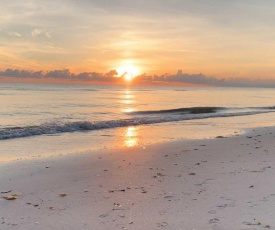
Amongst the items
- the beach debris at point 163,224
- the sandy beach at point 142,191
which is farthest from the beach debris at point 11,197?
the beach debris at point 163,224

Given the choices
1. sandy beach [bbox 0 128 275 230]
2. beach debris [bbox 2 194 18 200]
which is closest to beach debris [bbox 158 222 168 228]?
sandy beach [bbox 0 128 275 230]

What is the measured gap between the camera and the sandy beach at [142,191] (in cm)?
475

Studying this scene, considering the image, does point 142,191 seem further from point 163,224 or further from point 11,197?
point 11,197

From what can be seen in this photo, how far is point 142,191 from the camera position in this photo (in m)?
6.18

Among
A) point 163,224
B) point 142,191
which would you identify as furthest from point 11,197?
point 163,224

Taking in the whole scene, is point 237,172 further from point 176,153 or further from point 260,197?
point 176,153

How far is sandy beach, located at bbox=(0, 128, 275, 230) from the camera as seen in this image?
475 cm

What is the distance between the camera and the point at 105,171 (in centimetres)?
801

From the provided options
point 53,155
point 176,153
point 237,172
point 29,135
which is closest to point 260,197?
point 237,172

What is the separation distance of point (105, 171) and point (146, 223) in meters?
3.45

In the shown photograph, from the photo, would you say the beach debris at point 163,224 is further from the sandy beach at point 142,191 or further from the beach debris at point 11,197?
the beach debris at point 11,197

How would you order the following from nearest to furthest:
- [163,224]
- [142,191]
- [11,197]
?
1. [163,224]
2. [11,197]
3. [142,191]

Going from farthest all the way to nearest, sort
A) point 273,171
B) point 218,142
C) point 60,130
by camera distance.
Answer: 1. point 60,130
2. point 218,142
3. point 273,171

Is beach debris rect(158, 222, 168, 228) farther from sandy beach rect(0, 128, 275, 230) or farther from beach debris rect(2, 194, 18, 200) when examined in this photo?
beach debris rect(2, 194, 18, 200)
